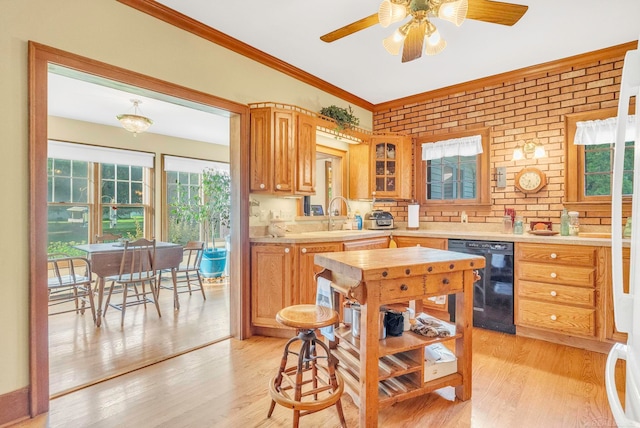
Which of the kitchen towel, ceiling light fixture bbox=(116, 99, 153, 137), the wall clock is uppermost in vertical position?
ceiling light fixture bbox=(116, 99, 153, 137)

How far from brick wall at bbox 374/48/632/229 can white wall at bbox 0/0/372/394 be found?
3121 millimetres

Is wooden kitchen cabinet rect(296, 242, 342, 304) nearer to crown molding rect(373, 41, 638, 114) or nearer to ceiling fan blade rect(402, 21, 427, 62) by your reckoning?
ceiling fan blade rect(402, 21, 427, 62)

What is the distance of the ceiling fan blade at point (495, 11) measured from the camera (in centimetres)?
190

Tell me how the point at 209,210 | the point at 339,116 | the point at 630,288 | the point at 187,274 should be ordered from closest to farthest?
the point at 630,288 → the point at 339,116 → the point at 187,274 → the point at 209,210

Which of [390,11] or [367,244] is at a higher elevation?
[390,11]

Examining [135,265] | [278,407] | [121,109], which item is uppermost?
[121,109]

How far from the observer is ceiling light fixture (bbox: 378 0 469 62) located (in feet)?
6.21

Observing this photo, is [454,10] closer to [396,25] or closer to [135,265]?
[396,25]

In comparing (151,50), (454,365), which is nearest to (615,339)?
(454,365)

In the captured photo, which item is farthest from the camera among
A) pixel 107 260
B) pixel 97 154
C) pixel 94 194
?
pixel 94 194

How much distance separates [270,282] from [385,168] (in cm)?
224

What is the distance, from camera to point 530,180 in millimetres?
3564

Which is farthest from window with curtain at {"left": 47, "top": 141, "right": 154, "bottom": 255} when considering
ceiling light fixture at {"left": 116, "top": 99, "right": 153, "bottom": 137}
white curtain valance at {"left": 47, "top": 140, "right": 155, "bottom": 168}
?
ceiling light fixture at {"left": 116, "top": 99, "right": 153, "bottom": 137}

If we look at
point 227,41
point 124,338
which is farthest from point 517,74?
point 124,338
